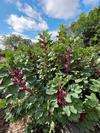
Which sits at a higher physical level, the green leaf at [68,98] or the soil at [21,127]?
the green leaf at [68,98]

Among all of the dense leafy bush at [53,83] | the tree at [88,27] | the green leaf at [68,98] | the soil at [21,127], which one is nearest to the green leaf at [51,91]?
the dense leafy bush at [53,83]

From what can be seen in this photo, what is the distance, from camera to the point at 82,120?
2.73 m

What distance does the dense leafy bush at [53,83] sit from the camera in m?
2.54

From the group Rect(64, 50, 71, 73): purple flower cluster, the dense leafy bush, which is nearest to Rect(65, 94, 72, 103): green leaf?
the dense leafy bush

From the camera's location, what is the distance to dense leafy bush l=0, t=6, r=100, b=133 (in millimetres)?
2541

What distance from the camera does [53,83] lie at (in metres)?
2.59

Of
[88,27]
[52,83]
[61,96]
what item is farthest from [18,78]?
[88,27]

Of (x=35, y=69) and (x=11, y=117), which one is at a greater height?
(x=35, y=69)

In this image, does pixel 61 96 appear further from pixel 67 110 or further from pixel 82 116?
pixel 82 116

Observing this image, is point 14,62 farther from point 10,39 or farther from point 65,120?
point 10,39

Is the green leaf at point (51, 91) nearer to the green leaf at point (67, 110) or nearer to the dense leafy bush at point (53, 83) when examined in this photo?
the dense leafy bush at point (53, 83)

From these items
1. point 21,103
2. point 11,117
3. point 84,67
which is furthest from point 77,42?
point 11,117

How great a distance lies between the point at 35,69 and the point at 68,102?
30.9 inches

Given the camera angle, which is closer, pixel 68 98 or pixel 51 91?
pixel 68 98
